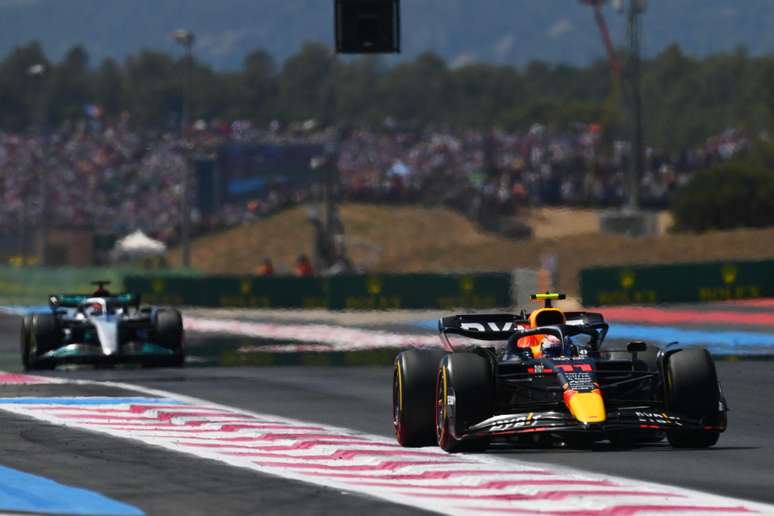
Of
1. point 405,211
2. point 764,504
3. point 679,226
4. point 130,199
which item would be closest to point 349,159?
point 130,199

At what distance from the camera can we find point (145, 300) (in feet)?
169

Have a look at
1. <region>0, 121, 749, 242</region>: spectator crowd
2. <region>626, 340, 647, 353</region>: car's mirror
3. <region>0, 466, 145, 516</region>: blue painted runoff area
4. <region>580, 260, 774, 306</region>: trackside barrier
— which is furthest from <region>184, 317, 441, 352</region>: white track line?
<region>0, 121, 749, 242</region>: spectator crowd

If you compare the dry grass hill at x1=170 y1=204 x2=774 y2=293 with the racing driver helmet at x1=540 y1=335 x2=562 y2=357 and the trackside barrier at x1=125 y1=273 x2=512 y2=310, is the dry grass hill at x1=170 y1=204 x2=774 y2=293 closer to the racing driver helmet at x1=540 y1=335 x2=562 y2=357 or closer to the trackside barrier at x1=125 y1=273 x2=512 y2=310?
the trackside barrier at x1=125 y1=273 x2=512 y2=310

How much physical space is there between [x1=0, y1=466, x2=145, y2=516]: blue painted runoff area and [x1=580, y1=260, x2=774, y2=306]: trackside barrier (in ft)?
107

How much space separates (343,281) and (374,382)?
2342 cm

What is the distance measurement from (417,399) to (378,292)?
103 ft

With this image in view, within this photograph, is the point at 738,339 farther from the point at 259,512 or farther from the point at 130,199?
the point at 130,199

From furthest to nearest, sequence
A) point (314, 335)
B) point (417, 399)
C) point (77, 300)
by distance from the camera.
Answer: point (314, 335), point (77, 300), point (417, 399)

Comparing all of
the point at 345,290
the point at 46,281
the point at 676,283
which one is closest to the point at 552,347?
the point at 676,283

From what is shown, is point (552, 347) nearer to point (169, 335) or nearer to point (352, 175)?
point (169, 335)

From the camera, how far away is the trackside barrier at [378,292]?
44531 millimetres

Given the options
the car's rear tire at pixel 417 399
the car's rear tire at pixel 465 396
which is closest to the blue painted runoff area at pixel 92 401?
the car's rear tire at pixel 417 399

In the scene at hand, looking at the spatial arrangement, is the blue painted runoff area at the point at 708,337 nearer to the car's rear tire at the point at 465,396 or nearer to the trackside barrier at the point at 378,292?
the trackside barrier at the point at 378,292

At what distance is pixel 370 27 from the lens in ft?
81.7
